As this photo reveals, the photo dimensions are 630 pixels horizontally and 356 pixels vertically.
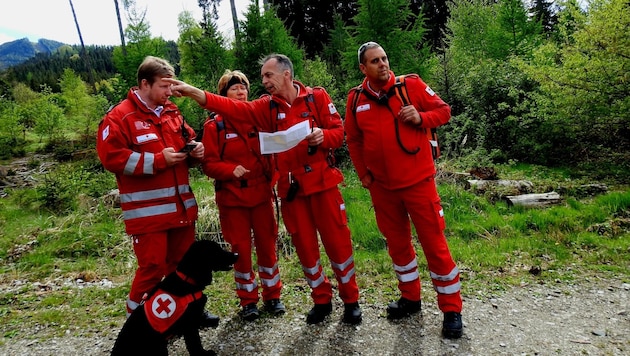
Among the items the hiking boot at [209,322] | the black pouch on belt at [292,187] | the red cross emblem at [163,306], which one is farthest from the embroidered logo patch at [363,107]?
the hiking boot at [209,322]

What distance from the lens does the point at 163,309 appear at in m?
2.78

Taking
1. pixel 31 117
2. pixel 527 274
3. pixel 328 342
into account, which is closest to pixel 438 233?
pixel 328 342

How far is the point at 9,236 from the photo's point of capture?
715 cm

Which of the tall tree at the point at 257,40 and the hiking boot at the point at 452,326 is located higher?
the tall tree at the point at 257,40

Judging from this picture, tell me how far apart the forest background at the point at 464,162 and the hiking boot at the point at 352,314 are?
1.54ft

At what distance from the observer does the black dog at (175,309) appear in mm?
2717

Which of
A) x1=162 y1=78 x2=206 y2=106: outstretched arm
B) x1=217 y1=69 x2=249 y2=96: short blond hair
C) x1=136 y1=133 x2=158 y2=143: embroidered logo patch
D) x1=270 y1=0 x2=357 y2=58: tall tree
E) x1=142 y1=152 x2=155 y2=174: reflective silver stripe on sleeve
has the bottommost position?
x1=142 y1=152 x2=155 y2=174: reflective silver stripe on sleeve

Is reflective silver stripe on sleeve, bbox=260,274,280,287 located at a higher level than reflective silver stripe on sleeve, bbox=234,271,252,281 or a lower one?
lower

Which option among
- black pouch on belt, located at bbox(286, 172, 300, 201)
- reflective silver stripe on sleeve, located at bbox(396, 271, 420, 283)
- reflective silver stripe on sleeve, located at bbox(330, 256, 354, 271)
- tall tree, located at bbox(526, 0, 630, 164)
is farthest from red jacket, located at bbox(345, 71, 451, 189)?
tall tree, located at bbox(526, 0, 630, 164)

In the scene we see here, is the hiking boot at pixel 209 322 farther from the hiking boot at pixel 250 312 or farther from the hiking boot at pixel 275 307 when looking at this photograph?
the hiking boot at pixel 275 307

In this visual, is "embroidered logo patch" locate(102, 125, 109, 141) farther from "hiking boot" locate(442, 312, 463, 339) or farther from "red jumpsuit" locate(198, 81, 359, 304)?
"hiking boot" locate(442, 312, 463, 339)

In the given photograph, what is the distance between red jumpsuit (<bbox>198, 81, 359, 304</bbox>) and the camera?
341 centimetres

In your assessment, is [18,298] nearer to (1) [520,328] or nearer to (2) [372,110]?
(2) [372,110]

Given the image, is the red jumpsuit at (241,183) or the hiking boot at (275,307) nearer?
the red jumpsuit at (241,183)
